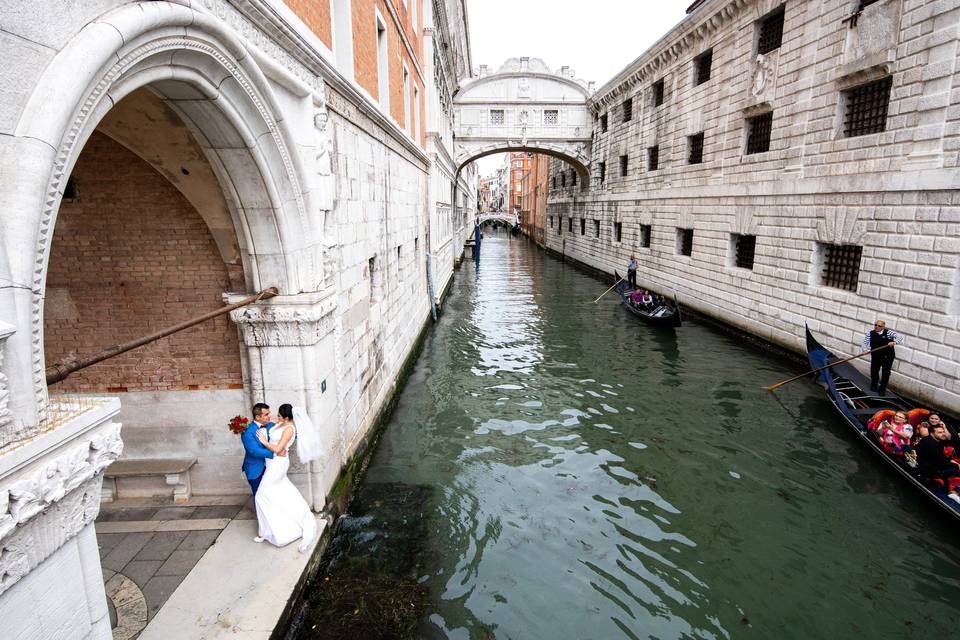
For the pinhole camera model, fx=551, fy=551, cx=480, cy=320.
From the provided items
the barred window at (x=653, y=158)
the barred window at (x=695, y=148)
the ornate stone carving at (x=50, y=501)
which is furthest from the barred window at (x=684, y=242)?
the ornate stone carving at (x=50, y=501)

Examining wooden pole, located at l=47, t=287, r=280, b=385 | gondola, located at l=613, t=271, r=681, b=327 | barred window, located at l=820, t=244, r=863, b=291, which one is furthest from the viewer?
gondola, located at l=613, t=271, r=681, b=327

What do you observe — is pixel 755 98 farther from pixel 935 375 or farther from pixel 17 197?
pixel 17 197

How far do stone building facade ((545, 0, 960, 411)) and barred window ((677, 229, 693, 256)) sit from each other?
5cm

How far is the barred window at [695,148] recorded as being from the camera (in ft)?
49.3

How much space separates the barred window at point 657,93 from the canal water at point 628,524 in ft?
38.3

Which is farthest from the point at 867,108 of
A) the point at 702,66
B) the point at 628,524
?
the point at 628,524

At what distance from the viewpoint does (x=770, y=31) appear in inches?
472

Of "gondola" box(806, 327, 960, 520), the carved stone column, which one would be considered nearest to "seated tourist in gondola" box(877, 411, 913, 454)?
"gondola" box(806, 327, 960, 520)

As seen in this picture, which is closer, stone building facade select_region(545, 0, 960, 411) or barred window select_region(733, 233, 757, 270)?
stone building facade select_region(545, 0, 960, 411)

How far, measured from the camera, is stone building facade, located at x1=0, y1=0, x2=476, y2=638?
6.12 feet

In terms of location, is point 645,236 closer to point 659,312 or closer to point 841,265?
point 659,312

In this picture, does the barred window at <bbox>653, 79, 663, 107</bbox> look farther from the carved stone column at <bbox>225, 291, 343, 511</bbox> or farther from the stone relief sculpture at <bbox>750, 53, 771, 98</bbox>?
the carved stone column at <bbox>225, 291, 343, 511</bbox>

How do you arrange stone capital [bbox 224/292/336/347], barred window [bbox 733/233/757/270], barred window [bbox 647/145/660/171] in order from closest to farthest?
stone capital [bbox 224/292/336/347]
barred window [bbox 733/233/757/270]
barred window [bbox 647/145/660/171]

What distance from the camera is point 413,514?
5527 millimetres
